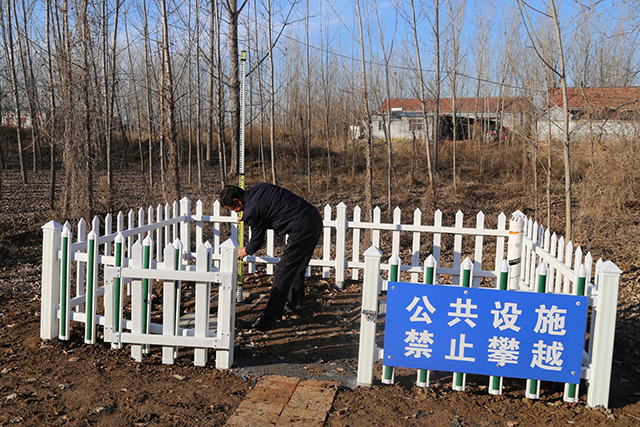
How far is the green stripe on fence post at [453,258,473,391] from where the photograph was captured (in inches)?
146

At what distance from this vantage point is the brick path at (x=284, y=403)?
11.3 feet

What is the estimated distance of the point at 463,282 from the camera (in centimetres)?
376

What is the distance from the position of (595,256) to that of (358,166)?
55.3 feet

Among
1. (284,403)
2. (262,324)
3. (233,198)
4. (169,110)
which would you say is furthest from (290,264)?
(169,110)

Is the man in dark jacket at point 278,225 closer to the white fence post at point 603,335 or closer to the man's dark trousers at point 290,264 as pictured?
the man's dark trousers at point 290,264

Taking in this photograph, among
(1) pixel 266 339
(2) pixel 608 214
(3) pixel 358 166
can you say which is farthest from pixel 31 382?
(3) pixel 358 166

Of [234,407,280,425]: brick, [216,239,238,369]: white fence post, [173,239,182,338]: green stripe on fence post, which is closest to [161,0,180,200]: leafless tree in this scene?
[173,239,182,338]: green stripe on fence post

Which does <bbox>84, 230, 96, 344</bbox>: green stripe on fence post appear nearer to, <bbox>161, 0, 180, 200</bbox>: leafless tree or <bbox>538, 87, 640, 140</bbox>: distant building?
<bbox>161, 0, 180, 200</bbox>: leafless tree

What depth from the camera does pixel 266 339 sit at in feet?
16.6

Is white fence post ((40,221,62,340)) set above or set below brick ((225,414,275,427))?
above

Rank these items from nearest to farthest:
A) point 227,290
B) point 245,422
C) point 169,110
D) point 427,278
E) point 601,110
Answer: point 245,422, point 427,278, point 227,290, point 169,110, point 601,110

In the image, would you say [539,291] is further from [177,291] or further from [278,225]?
[177,291]

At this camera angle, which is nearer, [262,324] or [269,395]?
[269,395]

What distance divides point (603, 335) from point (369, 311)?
5.39 feet
